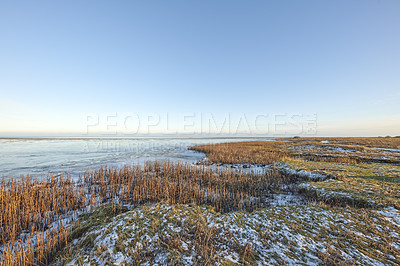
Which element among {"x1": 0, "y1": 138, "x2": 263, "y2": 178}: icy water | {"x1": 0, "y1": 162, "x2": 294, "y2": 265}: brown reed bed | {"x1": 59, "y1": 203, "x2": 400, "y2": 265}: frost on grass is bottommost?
{"x1": 0, "y1": 138, "x2": 263, "y2": 178}: icy water

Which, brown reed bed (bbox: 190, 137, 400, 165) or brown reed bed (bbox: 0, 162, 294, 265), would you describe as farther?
brown reed bed (bbox: 190, 137, 400, 165)

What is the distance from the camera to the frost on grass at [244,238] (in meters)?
3.49

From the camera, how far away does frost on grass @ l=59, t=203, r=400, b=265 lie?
11.4 feet

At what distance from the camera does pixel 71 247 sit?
421 centimetres

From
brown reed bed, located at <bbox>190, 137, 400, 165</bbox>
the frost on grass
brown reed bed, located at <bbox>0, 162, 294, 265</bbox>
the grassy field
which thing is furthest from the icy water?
the frost on grass

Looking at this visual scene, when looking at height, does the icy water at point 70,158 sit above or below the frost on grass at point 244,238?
below

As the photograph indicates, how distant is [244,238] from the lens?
4227 millimetres

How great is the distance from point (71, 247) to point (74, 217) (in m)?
2.88

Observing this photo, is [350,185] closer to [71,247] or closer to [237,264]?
[237,264]

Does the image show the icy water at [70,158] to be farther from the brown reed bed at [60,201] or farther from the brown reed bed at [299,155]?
the brown reed bed at [60,201]

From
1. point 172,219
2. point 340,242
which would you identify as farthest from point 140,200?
point 340,242

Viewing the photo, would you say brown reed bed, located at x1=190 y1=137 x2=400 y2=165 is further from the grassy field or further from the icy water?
the grassy field

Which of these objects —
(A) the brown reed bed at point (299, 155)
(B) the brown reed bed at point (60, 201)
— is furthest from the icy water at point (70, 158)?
(B) the brown reed bed at point (60, 201)

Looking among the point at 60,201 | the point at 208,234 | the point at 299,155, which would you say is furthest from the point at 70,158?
the point at 299,155
